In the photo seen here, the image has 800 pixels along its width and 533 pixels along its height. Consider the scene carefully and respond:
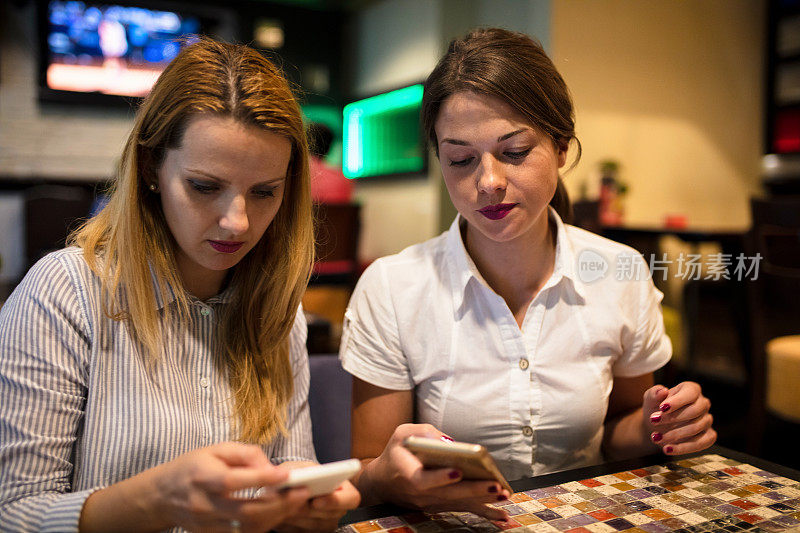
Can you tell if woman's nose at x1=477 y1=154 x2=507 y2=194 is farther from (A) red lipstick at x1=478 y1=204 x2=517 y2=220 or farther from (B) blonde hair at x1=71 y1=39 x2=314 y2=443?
(B) blonde hair at x1=71 y1=39 x2=314 y2=443

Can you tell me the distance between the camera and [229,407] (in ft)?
3.87

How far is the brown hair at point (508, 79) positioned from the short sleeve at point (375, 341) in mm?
341

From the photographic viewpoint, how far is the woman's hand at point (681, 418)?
1.17 m

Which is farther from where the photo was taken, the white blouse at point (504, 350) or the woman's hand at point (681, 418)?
the white blouse at point (504, 350)

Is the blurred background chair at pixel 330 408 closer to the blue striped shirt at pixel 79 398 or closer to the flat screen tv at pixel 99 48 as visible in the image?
the blue striped shirt at pixel 79 398

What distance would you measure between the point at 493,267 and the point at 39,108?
4915 mm

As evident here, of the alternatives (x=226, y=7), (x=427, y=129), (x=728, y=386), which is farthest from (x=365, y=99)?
(x=427, y=129)

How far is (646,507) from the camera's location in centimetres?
97

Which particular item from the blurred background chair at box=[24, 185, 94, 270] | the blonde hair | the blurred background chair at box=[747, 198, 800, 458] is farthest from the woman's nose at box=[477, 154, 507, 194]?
the blurred background chair at box=[24, 185, 94, 270]

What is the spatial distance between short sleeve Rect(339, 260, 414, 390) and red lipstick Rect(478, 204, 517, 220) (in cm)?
28

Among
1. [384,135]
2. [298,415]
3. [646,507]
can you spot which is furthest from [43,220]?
[646,507]

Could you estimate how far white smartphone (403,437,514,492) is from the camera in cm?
76

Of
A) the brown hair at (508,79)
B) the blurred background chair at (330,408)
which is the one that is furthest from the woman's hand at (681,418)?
the blurred background chair at (330,408)

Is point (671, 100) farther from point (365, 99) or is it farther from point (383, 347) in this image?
point (365, 99)
